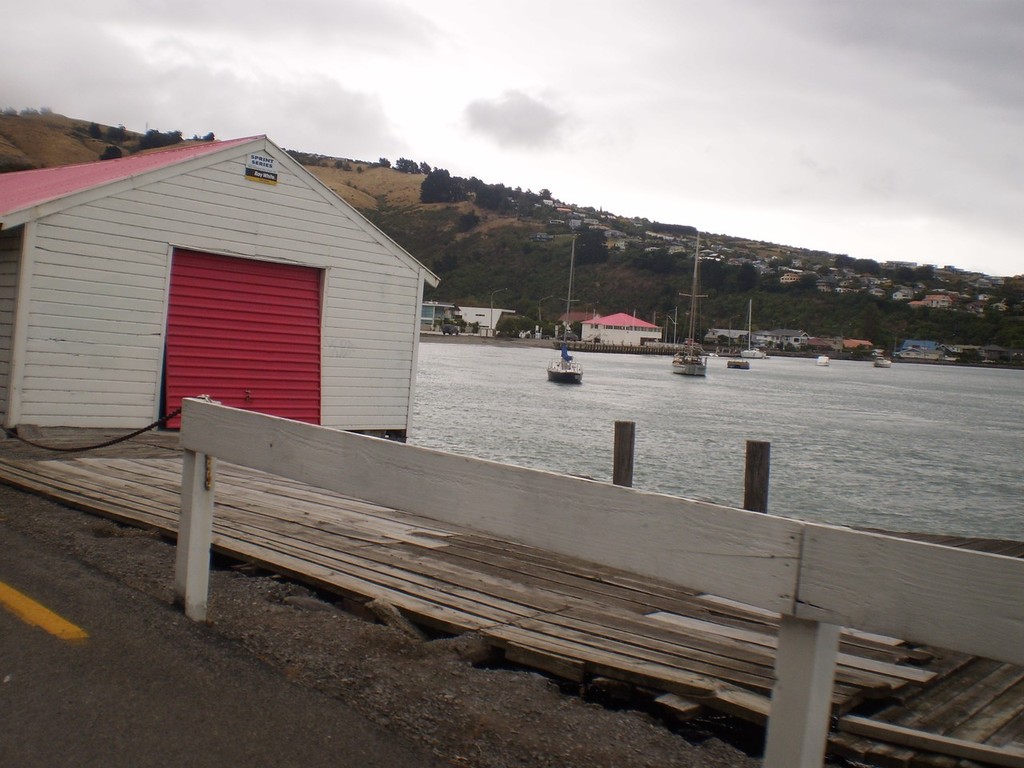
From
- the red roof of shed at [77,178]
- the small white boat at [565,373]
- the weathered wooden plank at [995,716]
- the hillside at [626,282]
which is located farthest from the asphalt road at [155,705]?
the hillside at [626,282]

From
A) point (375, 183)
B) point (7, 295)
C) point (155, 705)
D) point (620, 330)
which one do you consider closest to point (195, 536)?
point (155, 705)

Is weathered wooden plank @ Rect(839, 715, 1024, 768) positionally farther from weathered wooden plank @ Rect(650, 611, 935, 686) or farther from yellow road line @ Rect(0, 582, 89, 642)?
yellow road line @ Rect(0, 582, 89, 642)

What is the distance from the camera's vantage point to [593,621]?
5430 mm

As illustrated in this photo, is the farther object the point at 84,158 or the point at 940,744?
the point at 84,158

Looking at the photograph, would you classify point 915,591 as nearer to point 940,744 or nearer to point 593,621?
point 940,744

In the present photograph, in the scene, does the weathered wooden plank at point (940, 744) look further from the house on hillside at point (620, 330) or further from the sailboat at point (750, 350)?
the sailboat at point (750, 350)

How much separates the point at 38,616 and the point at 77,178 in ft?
43.2

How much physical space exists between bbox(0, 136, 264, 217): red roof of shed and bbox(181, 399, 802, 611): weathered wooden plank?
10185 mm

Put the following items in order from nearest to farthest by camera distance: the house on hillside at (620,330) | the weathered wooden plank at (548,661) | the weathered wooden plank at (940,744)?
the weathered wooden plank at (940,744) < the weathered wooden plank at (548,661) < the house on hillside at (620,330)

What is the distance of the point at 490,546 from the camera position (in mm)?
7305

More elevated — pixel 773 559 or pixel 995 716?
pixel 773 559

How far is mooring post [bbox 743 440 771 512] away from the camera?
11.7 m

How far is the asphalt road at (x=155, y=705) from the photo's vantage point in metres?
3.43

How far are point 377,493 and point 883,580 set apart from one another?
2.26 meters
